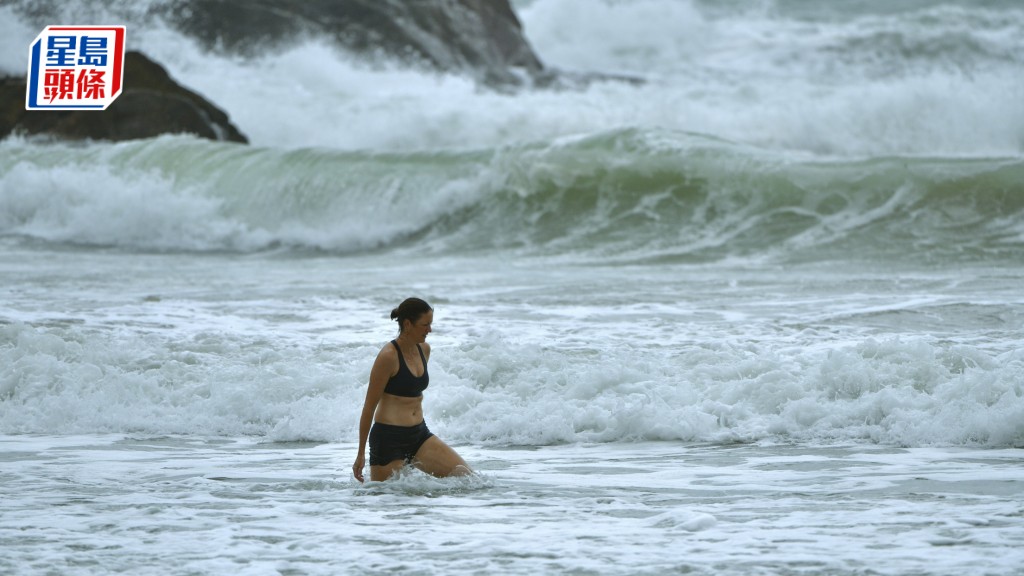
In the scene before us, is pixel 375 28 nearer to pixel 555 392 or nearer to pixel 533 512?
pixel 555 392

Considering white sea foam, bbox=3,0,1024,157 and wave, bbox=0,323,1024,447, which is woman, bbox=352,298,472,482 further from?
white sea foam, bbox=3,0,1024,157

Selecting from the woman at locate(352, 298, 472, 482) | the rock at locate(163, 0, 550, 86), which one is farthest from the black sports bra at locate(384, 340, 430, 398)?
the rock at locate(163, 0, 550, 86)

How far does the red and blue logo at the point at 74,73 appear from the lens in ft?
63.4

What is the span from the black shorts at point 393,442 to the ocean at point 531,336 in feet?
0.43

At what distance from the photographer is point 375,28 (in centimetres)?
2748

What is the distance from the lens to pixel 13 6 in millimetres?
24594

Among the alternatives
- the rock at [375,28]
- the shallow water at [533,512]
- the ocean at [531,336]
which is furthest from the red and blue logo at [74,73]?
the shallow water at [533,512]

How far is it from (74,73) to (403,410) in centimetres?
1499

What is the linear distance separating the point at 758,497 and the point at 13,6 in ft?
72.5

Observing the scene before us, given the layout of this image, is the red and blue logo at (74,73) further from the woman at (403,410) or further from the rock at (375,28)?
the woman at (403,410)

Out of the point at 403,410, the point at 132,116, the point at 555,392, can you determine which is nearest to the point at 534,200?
the point at 132,116

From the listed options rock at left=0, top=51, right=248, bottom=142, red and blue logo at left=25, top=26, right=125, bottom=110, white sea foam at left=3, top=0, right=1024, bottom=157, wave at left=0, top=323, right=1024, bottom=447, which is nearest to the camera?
wave at left=0, top=323, right=1024, bottom=447

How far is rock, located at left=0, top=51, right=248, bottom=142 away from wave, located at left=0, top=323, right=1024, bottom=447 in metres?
11.1

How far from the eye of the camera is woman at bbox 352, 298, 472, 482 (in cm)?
600
